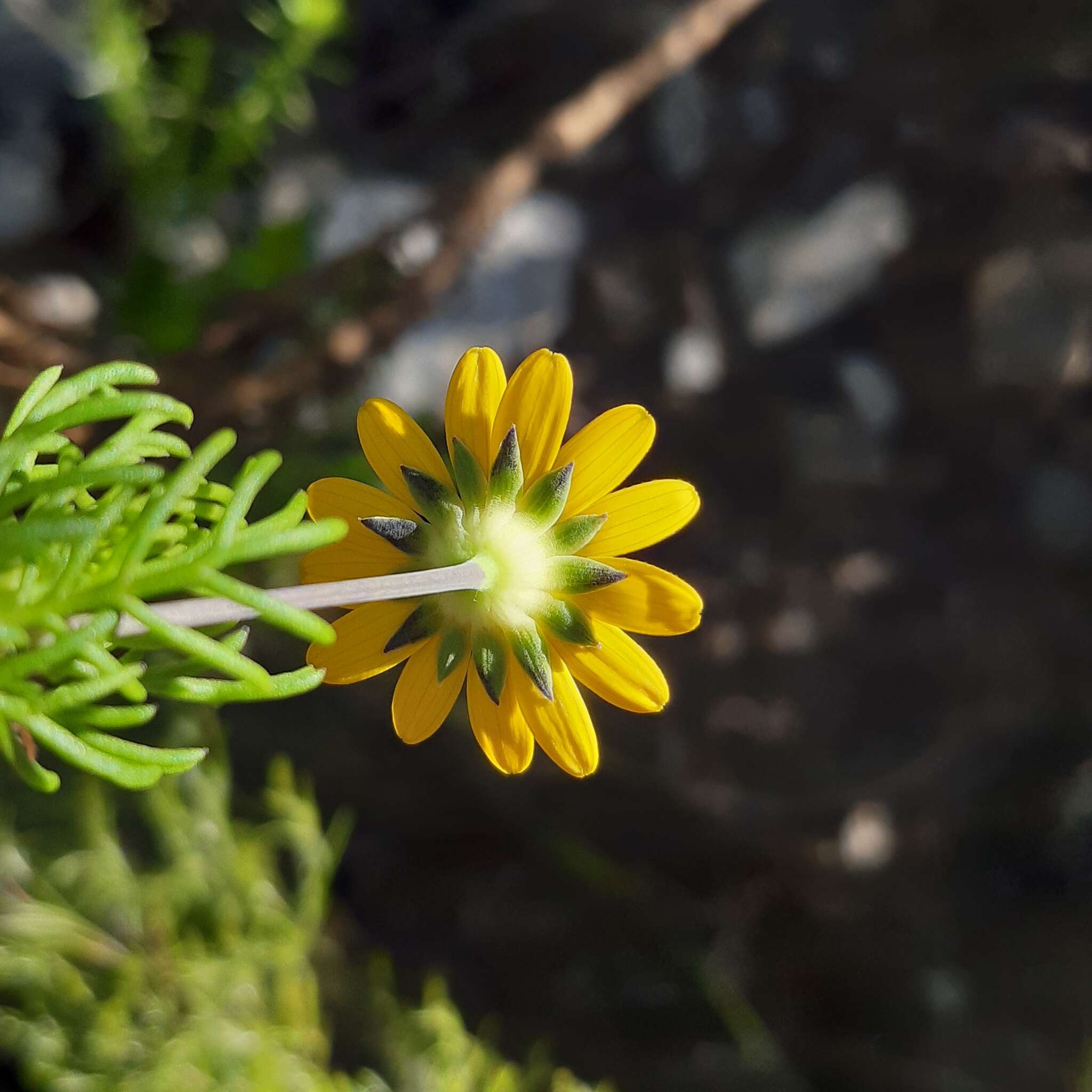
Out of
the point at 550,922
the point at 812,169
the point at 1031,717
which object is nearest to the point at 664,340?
the point at 812,169

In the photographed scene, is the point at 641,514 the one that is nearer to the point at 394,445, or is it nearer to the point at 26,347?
the point at 394,445

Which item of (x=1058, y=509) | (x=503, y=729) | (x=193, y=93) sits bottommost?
(x=503, y=729)

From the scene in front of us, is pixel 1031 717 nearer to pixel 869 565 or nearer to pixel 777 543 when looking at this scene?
pixel 869 565

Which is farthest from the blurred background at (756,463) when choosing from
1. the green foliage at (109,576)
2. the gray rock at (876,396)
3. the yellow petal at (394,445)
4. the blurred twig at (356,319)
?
the green foliage at (109,576)

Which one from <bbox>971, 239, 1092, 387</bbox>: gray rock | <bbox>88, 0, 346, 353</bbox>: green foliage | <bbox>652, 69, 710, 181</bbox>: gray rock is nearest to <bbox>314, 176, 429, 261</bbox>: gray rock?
<bbox>88, 0, 346, 353</bbox>: green foliage

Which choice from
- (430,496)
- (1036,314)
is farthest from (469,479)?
(1036,314)

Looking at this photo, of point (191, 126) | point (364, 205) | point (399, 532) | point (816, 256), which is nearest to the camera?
point (399, 532)
